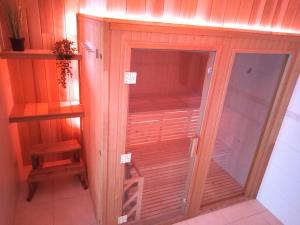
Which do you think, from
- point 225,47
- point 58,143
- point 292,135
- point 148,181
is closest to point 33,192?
point 58,143

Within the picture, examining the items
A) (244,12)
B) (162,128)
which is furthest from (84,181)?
(244,12)

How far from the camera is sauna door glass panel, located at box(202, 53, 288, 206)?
274cm

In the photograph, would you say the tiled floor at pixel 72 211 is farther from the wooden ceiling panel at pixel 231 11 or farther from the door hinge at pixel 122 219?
the wooden ceiling panel at pixel 231 11

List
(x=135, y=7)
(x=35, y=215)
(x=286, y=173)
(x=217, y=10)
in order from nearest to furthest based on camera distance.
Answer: (x=135, y=7) → (x=217, y=10) → (x=35, y=215) → (x=286, y=173)

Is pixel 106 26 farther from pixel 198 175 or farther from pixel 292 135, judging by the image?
pixel 292 135

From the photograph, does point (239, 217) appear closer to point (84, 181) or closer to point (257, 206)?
point (257, 206)

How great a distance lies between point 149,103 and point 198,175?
3.84ft

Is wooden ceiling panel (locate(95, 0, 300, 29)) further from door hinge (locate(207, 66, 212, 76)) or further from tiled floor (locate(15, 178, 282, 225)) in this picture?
tiled floor (locate(15, 178, 282, 225))

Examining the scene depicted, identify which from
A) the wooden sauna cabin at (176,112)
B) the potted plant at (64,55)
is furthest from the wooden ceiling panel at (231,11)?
the potted plant at (64,55)

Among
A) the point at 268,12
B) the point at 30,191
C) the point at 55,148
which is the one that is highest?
the point at 268,12

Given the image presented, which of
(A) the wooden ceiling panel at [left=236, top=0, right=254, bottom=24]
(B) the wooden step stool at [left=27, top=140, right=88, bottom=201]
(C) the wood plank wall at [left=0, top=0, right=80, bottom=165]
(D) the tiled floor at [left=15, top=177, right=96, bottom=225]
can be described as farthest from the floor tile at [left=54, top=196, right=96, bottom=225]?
(A) the wooden ceiling panel at [left=236, top=0, right=254, bottom=24]

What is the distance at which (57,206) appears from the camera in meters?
2.74

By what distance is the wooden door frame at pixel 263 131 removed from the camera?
2.20 meters

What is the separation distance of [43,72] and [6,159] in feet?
3.67
